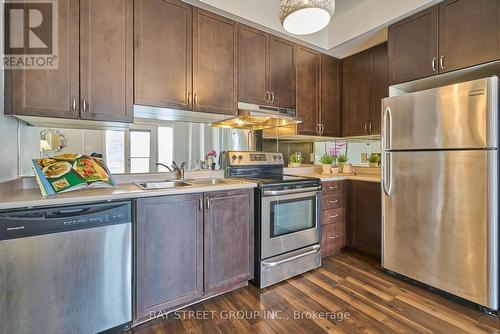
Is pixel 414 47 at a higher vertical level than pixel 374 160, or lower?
higher

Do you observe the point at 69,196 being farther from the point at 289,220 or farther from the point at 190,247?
the point at 289,220

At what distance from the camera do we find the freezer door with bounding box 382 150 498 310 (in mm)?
1700

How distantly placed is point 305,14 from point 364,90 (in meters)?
Result: 1.79

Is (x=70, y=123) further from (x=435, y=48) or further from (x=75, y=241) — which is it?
(x=435, y=48)

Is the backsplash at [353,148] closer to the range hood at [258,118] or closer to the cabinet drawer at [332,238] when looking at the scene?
the range hood at [258,118]

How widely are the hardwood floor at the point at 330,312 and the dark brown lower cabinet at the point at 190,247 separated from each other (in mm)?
133

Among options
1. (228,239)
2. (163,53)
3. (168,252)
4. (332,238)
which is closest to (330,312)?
(228,239)

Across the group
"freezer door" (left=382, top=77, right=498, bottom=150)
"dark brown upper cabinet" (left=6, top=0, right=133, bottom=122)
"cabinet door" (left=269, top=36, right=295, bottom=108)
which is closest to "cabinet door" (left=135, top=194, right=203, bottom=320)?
"dark brown upper cabinet" (left=6, top=0, right=133, bottom=122)

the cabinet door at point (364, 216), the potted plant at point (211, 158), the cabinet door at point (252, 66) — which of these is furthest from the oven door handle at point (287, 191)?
the cabinet door at point (252, 66)

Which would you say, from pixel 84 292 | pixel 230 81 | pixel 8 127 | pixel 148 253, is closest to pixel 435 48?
pixel 230 81

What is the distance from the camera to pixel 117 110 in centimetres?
189

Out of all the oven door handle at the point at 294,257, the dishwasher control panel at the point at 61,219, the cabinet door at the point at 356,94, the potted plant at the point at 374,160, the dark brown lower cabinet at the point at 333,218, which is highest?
the cabinet door at the point at 356,94

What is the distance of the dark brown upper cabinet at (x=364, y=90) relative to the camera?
286 centimetres

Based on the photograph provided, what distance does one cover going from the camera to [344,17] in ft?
9.32
